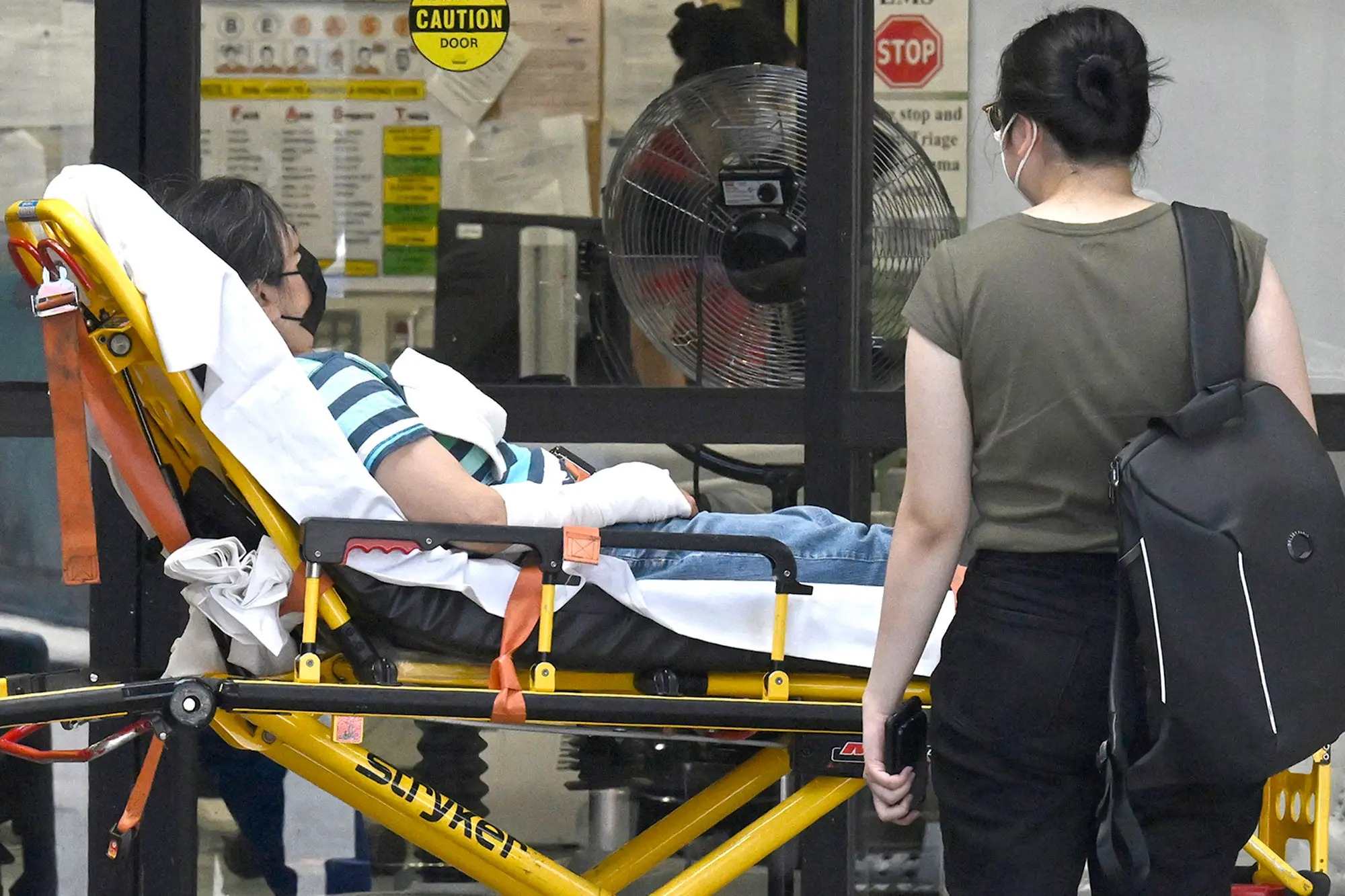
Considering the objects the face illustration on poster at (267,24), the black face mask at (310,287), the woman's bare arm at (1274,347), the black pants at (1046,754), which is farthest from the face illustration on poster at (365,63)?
the woman's bare arm at (1274,347)

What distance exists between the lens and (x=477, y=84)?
3918 millimetres

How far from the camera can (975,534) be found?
6.77 ft

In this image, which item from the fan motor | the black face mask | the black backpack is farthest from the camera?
the fan motor

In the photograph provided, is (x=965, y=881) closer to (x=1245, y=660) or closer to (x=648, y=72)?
(x=1245, y=660)

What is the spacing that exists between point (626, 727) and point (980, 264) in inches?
45.0

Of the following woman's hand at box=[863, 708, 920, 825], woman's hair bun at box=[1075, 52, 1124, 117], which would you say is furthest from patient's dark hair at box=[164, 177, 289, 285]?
woman's hair bun at box=[1075, 52, 1124, 117]

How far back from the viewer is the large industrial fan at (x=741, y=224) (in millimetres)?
3836

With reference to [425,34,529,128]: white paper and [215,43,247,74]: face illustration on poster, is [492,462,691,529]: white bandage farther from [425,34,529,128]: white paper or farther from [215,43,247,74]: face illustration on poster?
[215,43,247,74]: face illustration on poster

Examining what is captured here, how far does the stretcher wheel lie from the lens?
2.47 m

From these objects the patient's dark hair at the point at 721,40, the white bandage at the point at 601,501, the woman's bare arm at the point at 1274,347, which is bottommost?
the white bandage at the point at 601,501

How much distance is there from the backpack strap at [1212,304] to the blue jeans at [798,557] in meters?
0.92

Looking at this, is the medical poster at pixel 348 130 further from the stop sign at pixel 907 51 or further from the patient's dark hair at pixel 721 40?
the stop sign at pixel 907 51

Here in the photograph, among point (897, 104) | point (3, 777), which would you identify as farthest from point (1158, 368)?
point (3, 777)

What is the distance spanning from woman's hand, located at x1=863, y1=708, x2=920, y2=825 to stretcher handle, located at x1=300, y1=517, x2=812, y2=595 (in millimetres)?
451
